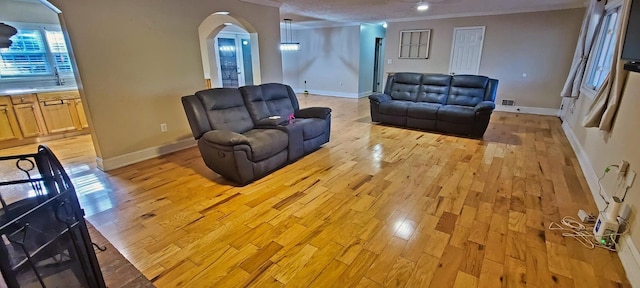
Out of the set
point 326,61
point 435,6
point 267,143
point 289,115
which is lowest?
point 267,143

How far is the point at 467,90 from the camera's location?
5.11 metres

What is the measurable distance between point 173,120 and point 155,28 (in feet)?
3.85

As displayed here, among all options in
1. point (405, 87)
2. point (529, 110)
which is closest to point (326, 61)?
point (405, 87)

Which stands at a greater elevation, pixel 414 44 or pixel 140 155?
pixel 414 44

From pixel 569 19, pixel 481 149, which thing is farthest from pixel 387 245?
pixel 569 19

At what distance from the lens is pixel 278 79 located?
533 centimetres

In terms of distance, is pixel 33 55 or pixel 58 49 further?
pixel 58 49

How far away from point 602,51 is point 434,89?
2.33m

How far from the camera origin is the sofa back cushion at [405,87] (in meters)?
5.57

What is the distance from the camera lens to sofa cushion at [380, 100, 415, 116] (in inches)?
203

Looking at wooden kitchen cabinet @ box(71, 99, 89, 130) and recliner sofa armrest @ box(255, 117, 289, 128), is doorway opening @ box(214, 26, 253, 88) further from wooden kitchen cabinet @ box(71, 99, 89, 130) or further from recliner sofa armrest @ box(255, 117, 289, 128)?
recliner sofa armrest @ box(255, 117, 289, 128)

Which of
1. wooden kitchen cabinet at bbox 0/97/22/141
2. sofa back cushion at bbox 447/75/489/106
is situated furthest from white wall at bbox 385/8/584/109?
wooden kitchen cabinet at bbox 0/97/22/141

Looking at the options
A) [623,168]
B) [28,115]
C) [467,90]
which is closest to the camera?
[623,168]

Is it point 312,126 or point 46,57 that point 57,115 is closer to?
point 46,57
